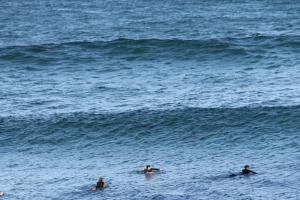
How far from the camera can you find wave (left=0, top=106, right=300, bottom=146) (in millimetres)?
66438

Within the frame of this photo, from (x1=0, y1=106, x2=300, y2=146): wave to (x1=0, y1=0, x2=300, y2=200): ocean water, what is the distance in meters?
0.10

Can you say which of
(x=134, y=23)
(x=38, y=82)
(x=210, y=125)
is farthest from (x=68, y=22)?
(x=210, y=125)

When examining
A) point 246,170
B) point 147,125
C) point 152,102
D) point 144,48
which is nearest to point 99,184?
point 246,170

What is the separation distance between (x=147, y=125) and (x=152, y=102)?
Result: 6.03 metres

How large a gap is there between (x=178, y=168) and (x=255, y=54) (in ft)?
130

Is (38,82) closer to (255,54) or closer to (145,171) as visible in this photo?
(255,54)

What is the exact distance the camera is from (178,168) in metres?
57.0

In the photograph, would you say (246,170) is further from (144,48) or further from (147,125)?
(144,48)

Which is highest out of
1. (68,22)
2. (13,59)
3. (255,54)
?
(68,22)

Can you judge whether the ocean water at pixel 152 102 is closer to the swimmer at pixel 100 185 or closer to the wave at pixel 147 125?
the wave at pixel 147 125

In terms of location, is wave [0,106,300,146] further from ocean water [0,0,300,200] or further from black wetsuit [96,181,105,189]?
black wetsuit [96,181,105,189]

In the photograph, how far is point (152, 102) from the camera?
74812mm

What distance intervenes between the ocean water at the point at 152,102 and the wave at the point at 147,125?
10 centimetres

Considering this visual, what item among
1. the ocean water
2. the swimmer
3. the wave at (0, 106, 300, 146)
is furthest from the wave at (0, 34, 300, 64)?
the swimmer
